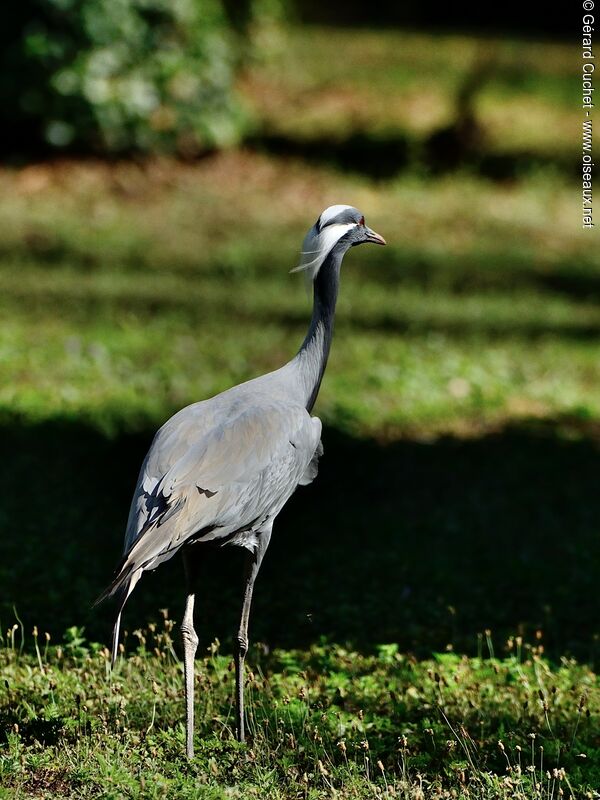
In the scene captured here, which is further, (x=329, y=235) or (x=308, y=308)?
(x=308, y=308)

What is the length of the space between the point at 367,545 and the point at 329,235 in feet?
7.89

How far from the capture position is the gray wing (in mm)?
4230

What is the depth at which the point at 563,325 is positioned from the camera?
1088 cm

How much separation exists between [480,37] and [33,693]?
17665 mm

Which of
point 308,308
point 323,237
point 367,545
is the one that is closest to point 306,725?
point 323,237

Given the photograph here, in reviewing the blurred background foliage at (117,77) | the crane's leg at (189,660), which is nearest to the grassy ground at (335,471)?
the crane's leg at (189,660)

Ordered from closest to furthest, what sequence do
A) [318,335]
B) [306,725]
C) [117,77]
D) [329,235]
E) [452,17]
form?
1. [306,725]
2. [329,235]
3. [318,335]
4. [117,77]
5. [452,17]

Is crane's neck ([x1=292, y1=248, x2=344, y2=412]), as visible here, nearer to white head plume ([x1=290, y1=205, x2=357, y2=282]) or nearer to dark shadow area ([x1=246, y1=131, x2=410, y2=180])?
white head plume ([x1=290, y1=205, x2=357, y2=282])

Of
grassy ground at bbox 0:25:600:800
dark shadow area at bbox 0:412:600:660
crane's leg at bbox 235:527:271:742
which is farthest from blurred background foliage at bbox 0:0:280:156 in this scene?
crane's leg at bbox 235:527:271:742

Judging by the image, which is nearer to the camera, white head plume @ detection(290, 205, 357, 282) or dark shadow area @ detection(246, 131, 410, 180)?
white head plume @ detection(290, 205, 357, 282)

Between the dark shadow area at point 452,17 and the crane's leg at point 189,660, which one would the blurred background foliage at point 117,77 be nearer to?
the dark shadow area at point 452,17

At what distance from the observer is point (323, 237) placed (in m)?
4.86

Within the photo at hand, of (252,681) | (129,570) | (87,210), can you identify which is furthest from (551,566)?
(87,210)

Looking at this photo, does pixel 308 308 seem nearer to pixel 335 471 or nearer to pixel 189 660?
pixel 335 471
